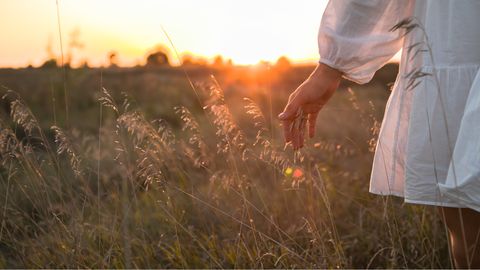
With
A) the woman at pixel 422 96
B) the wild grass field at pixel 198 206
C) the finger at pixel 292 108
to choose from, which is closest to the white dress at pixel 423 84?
the woman at pixel 422 96

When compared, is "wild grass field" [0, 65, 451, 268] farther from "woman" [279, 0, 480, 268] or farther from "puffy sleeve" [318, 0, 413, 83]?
"puffy sleeve" [318, 0, 413, 83]

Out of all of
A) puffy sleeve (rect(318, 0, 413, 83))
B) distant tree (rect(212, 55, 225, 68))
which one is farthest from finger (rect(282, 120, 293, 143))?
distant tree (rect(212, 55, 225, 68))

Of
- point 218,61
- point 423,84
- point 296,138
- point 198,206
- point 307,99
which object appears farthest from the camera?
point 218,61

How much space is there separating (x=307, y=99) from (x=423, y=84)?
349 millimetres

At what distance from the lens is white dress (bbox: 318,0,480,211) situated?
1.57 metres

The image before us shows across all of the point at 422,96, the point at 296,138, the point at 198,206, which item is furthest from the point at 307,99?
the point at 198,206

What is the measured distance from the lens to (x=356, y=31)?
1.97 meters

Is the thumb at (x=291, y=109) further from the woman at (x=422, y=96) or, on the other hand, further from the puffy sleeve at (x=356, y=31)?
the puffy sleeve at (x=356, y=31)

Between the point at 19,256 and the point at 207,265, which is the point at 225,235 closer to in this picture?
the point at 207,265

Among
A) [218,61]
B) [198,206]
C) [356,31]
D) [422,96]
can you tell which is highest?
[356,31]

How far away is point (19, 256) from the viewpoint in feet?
10.4

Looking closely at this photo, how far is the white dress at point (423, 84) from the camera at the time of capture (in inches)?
61.9

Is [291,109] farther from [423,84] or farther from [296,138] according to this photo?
[423,84]

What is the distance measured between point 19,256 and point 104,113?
8.47 metres
